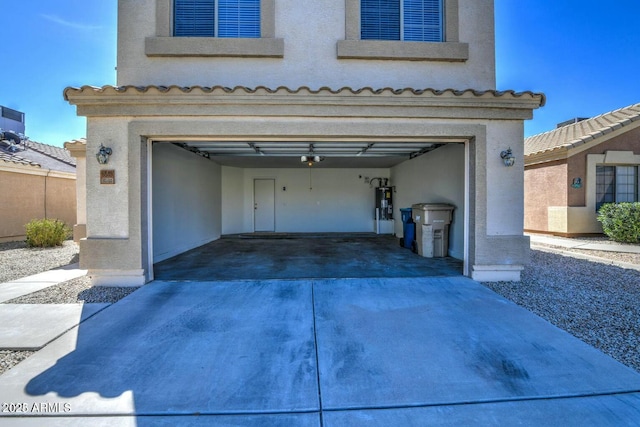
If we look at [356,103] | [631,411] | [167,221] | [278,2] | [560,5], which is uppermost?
[560,5]

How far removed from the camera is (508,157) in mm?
6070

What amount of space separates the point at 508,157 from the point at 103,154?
294 inches

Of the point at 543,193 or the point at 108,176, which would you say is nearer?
the point at 108,176

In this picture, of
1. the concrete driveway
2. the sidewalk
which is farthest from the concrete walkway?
the sidewalk

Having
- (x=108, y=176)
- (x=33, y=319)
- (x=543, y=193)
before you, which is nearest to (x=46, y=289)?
(x=33, y=319)

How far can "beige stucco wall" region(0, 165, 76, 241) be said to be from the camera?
1167 cm

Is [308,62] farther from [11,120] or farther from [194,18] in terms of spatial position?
[11,120]

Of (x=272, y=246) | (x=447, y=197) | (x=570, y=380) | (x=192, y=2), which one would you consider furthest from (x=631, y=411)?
(x=272, y=246)

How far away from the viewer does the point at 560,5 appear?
1014 cm

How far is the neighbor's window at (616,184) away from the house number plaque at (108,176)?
15509 mm

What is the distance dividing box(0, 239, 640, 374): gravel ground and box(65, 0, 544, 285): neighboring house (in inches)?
24.7

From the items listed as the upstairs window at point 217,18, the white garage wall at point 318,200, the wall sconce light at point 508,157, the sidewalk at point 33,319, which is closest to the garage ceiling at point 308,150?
the white garage wall at point 318,200

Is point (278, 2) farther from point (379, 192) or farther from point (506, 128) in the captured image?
point (379, 192)

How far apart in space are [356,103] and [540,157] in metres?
11.0
